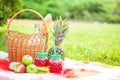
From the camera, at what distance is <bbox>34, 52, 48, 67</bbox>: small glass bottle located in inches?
198

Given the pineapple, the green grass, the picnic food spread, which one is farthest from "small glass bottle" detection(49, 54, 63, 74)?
the green grass

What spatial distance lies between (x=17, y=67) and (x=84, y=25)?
222 inches

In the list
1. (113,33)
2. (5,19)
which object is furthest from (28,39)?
(113,33)

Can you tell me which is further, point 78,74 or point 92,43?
point 92,43

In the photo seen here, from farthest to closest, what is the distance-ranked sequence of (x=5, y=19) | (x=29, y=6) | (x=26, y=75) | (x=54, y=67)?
(x=29, y=6) → (x=5, y=19) → (x=54, y=67) → (x=26, y=75)

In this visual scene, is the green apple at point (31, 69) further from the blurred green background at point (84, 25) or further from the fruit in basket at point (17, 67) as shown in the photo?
the blurred green background at point (84, 25)

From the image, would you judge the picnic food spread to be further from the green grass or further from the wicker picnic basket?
the green grass

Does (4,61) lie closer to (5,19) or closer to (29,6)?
(5,19)

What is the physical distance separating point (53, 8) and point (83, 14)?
2.95 feet

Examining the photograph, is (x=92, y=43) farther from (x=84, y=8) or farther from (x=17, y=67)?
(x=84, y=8)

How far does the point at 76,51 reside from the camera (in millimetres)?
6977

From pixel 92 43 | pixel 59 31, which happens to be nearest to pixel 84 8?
pixel 92 43

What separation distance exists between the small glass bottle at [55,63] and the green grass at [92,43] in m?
1.53

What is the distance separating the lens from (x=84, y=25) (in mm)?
10414
